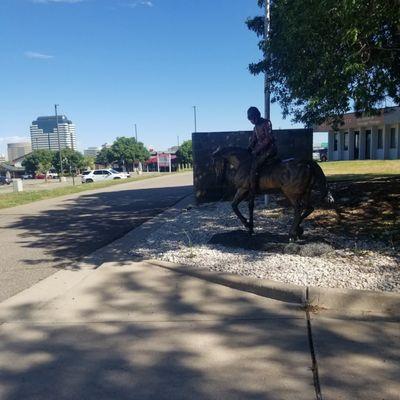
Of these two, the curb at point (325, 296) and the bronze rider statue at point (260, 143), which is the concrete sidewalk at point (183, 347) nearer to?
the curb at point (325, 296)

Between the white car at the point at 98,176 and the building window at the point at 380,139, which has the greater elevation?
the building window at the point at 380,139

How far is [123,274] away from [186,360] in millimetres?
2452

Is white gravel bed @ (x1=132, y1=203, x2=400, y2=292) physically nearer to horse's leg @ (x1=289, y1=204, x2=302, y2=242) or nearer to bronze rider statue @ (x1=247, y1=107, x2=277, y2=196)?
horse's leg @ (x1=289, y1=204, x2=302, y2=242)

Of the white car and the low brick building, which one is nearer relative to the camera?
the low brick building

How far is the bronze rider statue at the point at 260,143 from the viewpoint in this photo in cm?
652

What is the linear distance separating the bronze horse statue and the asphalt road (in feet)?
9.69

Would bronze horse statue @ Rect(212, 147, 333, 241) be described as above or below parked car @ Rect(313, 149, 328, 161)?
above

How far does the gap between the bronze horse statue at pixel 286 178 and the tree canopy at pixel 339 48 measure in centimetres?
94

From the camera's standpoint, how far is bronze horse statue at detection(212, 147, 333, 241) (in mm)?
6102

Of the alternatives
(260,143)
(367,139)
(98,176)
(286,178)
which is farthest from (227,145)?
(98,176)

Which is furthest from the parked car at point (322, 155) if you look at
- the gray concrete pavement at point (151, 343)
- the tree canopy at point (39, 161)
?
the tree canopy at point (39, 161)

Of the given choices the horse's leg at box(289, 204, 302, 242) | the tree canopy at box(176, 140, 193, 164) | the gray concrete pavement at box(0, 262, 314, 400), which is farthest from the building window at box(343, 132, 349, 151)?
the tree canopy at box(176, 140, 193, 164)

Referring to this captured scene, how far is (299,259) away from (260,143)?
1.92 meters

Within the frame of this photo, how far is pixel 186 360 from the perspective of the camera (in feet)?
11.4
